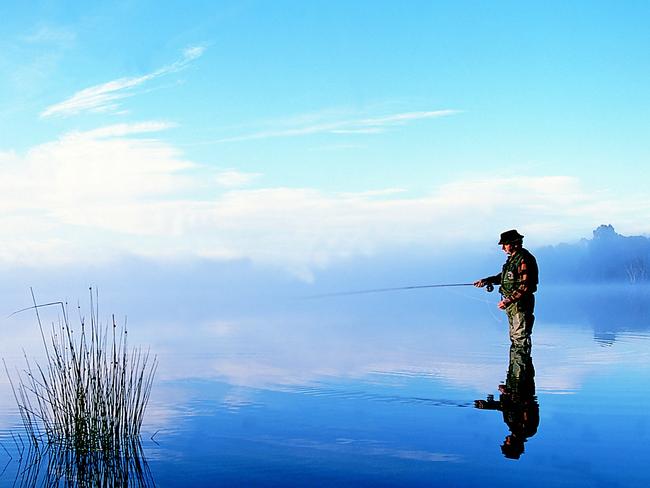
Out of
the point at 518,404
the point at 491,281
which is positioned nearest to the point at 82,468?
the point at 518,404

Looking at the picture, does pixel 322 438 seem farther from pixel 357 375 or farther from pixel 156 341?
pixel 156 341

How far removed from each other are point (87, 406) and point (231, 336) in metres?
18.1

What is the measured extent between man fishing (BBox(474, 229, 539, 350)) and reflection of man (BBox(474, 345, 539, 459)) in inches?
30.9

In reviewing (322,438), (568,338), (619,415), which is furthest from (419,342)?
(322,438)

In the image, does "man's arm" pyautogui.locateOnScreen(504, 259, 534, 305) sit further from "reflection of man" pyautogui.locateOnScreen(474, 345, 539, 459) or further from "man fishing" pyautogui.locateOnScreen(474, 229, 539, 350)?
"reflection of man" pyautogui.locateOnScreen(474, 345, 539, 459)

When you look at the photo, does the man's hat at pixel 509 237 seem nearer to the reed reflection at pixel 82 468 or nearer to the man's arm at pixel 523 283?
the man's arm at pixel 523 283

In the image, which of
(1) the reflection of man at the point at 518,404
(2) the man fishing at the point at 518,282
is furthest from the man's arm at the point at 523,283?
(1) the reflection of man at the point at 518,404

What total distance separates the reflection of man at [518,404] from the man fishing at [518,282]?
78 cm

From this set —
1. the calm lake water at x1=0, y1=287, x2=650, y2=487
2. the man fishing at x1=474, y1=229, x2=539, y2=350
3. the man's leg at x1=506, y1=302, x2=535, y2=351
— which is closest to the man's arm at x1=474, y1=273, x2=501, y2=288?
the man fishing at x1=474, y1=229, x2=539, y2=350

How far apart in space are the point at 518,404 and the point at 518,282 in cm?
241

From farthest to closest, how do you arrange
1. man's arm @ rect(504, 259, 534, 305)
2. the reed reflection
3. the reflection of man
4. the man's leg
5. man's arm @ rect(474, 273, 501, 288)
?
man's arm @ rect(474, 273, 501, 288), the man's leg, man's arm @ rect(504, 259, 534, 305), the reflection of man, the reed reflection

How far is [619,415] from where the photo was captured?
10.5 m

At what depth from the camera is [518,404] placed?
36.0 feet

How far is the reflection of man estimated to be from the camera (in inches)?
342
